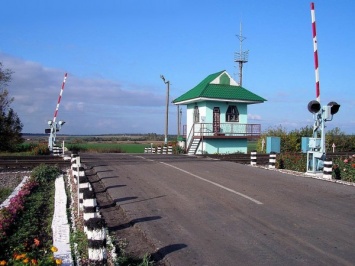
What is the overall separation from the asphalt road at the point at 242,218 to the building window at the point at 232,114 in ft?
74.6

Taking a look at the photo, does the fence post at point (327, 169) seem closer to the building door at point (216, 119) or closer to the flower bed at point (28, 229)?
the flower bed at point (28, 229)

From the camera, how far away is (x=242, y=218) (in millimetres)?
7934

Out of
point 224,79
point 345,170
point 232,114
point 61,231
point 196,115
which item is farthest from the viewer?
point 224,79

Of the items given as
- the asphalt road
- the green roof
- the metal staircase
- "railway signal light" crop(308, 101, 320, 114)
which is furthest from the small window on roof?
the asphalt road

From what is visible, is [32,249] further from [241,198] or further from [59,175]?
[59,175]

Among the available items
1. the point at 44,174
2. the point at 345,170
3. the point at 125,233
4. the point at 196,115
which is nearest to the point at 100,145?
the point at 196,115

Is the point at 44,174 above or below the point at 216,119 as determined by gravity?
below

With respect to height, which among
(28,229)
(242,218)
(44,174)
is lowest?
(28,229)

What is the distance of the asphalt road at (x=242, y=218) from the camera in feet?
19.0

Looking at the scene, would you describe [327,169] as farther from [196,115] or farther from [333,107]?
[196,115]

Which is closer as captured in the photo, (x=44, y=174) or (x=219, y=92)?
(x=44, y=174)

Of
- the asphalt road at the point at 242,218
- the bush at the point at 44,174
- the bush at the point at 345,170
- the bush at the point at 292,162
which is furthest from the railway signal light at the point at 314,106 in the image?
the bush at the point at 44,174

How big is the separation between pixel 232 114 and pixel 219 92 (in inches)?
94.3

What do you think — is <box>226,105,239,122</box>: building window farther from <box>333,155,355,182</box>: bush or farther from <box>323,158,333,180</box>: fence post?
<box>323,158,333,180</box>: fence post
